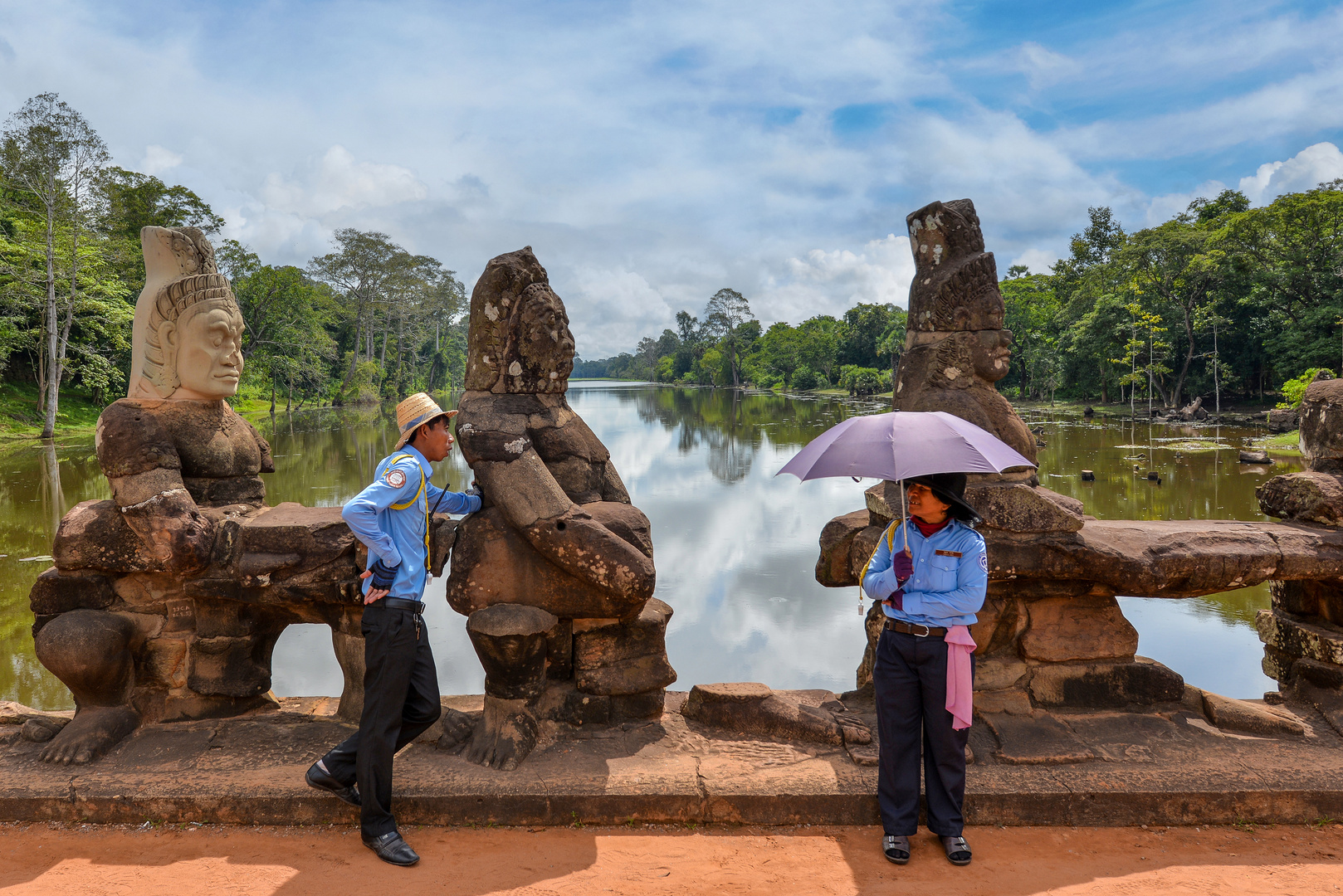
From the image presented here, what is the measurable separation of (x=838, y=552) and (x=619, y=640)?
114cm

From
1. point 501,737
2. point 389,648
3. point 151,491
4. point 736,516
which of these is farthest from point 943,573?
point 736,516

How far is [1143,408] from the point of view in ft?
108

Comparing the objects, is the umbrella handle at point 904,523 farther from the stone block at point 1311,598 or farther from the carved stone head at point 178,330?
the carved stone head at point 178,330

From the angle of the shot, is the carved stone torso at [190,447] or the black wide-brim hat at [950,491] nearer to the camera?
the black wide-brim hat at [950,491]

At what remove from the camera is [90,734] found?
317 centimetres

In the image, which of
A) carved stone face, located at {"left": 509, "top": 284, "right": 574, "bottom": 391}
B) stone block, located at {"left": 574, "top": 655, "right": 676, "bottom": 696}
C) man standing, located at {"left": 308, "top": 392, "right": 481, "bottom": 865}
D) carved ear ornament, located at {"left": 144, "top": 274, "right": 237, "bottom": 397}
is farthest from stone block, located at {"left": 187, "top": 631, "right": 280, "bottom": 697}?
carved stone face, located at {"left": 509, "top": 284, "right": 574, "bottom": 391}

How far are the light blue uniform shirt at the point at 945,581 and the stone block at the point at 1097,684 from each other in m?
1.09

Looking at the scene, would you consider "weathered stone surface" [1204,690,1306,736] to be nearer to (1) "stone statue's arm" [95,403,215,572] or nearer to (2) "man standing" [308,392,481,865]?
(2) "man standing" [308,392,481,865]

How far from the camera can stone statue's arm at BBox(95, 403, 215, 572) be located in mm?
3164

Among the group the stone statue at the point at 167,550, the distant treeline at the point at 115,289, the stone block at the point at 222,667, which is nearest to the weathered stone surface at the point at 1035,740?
the stone statue at the point at 167,550

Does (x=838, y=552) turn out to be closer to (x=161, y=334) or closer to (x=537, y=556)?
(x=537, y=556)

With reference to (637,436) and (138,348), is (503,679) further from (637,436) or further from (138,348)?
Answer: (637,436)

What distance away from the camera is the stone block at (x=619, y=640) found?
3.43m

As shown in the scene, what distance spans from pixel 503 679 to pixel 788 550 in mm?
6298
